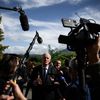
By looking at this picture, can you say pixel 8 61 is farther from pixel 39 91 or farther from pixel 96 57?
pixel 39 91

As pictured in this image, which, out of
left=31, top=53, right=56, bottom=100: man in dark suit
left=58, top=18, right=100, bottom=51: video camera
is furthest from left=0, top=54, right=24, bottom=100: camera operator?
left=31, top=53, right=56, bottom=100: man in dark suit

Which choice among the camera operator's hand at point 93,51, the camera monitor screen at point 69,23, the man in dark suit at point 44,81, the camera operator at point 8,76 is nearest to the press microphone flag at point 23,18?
the man in dark suit at point 44,81

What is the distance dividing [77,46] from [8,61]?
3.75 ft

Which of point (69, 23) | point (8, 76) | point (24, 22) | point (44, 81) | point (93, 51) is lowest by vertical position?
point (44, 81)

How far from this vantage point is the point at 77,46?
3.81 m

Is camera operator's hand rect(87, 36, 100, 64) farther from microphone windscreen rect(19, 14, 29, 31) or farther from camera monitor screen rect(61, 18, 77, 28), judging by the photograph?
microphone windscreen rect(19, 14, 29, 31)

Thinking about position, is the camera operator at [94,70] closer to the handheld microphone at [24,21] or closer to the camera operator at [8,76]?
the camera operator at [8,76]

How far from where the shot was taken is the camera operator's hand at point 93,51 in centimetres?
376

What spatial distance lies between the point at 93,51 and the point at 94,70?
0.51m

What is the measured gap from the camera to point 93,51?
12.4 ft

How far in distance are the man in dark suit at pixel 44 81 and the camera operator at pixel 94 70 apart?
5.75 m

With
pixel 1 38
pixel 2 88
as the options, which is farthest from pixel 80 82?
pixel 1 38

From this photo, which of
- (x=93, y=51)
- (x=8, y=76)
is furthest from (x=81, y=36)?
(x=8, y=76)

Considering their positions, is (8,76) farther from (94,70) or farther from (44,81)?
(44,81)
